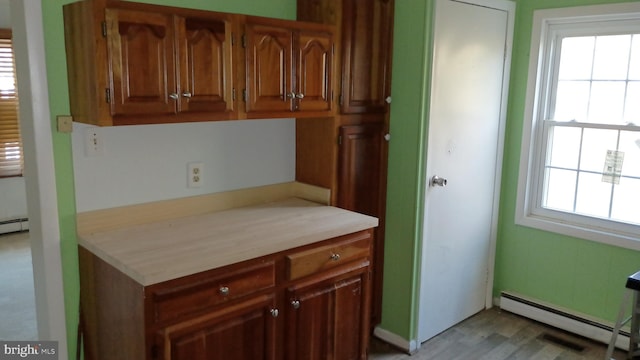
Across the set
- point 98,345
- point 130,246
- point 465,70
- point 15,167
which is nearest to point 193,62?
point 130,246

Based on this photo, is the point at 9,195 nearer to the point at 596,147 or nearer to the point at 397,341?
the point at 397,341

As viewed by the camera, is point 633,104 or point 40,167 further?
point 633,104

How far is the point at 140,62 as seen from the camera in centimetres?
200

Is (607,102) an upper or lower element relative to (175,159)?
upper

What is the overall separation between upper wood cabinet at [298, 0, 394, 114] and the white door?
275mm

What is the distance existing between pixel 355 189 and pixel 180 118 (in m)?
1.15

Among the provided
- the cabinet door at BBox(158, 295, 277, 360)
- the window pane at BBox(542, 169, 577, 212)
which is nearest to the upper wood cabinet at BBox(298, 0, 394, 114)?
the cabinet door at BBox(158, 295, 277, 360)

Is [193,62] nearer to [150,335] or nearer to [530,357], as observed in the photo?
[150,335]

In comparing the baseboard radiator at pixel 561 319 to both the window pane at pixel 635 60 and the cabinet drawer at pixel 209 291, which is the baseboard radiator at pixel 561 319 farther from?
the cabinet drawer at pixel 209 291

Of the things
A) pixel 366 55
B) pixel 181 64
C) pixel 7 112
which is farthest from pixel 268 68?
pixel 7 112

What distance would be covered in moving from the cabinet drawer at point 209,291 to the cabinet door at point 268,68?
73cm

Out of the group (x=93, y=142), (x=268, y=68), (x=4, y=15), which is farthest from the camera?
(x=4, y=15)

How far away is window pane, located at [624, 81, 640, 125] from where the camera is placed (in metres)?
3.07

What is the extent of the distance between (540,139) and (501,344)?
1.32 m
